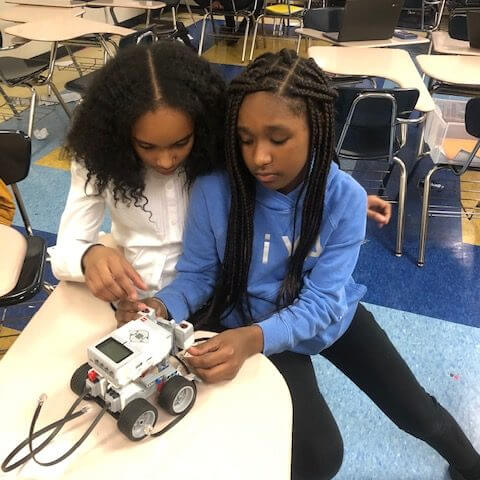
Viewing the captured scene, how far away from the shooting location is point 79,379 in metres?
0.68

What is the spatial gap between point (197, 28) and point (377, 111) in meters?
4.60

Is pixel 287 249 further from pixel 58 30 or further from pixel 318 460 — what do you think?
pixel 58 30

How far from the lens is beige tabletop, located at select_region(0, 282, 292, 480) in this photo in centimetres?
62

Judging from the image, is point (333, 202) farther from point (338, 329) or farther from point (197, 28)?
point (197, 28)

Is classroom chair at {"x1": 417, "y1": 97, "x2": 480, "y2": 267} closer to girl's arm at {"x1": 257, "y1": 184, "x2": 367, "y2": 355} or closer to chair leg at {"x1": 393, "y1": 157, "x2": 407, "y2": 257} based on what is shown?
chair leg at {"x1": 393, "y1": 157, "x2": 407, "y2": 257}

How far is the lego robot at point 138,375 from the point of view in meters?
0.62

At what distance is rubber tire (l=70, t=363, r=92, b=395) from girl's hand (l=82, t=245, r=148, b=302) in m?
0.17

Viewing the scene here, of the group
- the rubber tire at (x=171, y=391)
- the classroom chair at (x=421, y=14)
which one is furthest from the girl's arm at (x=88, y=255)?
the classroom chair at (x=421, y=14)

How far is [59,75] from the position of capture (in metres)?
4.12

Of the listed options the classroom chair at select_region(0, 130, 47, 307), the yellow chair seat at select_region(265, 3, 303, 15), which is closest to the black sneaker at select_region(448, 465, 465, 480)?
the classroom chair at select_region(0, 130, 47, 307)

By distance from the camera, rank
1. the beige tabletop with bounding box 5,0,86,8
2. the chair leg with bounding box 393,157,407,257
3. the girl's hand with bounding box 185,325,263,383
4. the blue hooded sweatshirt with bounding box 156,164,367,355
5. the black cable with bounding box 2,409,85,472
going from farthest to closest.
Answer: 1. the beige tabletop with bounding box 5,0,86,8
2. the chair leg with bounding box 393,157,407,257
3. the blue hooded sweatshirt with bounding box 156,164,367,355
4. the girl's hand with bounding box 185,325,263,383
5. the black cable with bounding box 2,409,85,472

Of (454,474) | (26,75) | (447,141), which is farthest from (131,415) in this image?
(26,75)

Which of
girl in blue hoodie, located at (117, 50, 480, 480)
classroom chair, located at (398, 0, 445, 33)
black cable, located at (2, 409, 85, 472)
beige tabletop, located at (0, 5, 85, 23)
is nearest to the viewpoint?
black cable, located at (2, 409, 85, 472)

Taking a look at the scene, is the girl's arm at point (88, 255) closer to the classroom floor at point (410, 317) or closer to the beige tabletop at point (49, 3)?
the classroom floor at point (410, 317)
